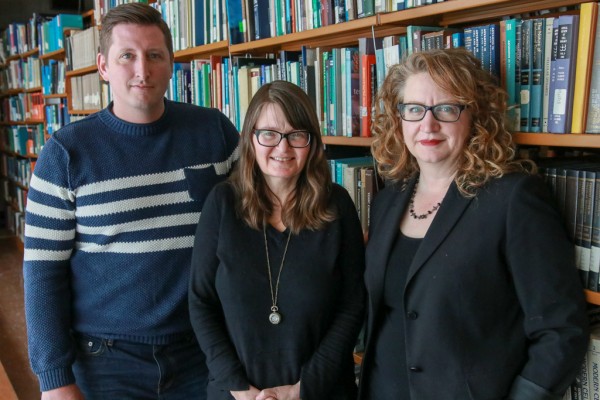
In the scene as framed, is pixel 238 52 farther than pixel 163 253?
Yes

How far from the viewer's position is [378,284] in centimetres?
132

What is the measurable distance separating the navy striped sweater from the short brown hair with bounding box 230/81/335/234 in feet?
0.66

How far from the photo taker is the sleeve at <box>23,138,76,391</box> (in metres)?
1.42

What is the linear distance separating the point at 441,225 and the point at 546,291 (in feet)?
0.82

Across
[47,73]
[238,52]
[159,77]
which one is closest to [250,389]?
[159,77]

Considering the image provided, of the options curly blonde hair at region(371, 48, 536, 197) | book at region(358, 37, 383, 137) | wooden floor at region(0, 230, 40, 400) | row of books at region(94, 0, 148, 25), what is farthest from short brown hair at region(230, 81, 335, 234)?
row of books at region(94, 0, 148, 25)

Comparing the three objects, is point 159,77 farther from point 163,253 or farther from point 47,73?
point 47,73

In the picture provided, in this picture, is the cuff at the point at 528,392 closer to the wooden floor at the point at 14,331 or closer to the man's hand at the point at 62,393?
the man's hand at the point at 62,393

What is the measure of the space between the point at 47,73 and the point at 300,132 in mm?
5004

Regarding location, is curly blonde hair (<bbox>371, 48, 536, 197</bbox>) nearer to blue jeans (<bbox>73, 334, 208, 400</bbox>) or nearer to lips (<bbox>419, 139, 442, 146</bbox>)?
lips (<bbox>419, 139, 442, 146</bbox>)

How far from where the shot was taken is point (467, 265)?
3.81ft

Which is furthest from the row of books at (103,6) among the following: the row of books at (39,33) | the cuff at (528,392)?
the cuff at (528,392)

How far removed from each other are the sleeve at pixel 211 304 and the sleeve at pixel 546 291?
670 millimetres


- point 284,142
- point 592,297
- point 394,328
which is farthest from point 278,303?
point 592,297
